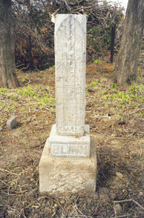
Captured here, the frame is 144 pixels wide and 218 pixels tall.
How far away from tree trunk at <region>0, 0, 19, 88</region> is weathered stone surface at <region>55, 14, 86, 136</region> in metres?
3.67

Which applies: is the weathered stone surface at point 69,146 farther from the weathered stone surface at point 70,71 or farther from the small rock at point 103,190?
the small rock at point 103,190

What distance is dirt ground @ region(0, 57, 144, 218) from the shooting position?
2.05 meters

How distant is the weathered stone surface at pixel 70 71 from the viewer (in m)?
1.80

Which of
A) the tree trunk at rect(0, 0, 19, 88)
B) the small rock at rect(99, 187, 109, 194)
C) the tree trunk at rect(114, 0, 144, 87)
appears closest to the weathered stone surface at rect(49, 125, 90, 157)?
the small rock at rect(99, 187, 109, 194)

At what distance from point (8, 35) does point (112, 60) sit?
4.03 m

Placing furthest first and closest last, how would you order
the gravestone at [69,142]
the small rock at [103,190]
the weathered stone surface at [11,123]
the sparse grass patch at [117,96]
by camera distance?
the sparse grass patch at [117,96]
the weathered stone surface at [11,123]
the small rock at [103,190]
the gravestone at [69,142]

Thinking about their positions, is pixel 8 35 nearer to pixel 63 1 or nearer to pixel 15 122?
pixel 15 122

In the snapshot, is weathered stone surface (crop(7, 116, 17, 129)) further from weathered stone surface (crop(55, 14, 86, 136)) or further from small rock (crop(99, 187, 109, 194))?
small rock (crop(99, 187, 109, 194))

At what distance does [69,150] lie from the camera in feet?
7.06

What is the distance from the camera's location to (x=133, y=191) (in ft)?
7.29

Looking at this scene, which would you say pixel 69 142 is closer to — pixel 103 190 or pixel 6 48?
pixel 103 190

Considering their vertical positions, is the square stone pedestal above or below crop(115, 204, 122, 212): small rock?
above

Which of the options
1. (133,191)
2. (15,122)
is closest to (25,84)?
(15,122)

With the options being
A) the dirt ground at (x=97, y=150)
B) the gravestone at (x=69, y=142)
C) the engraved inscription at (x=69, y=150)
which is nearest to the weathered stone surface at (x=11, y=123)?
the dirt ground at (x=97, y=150)
